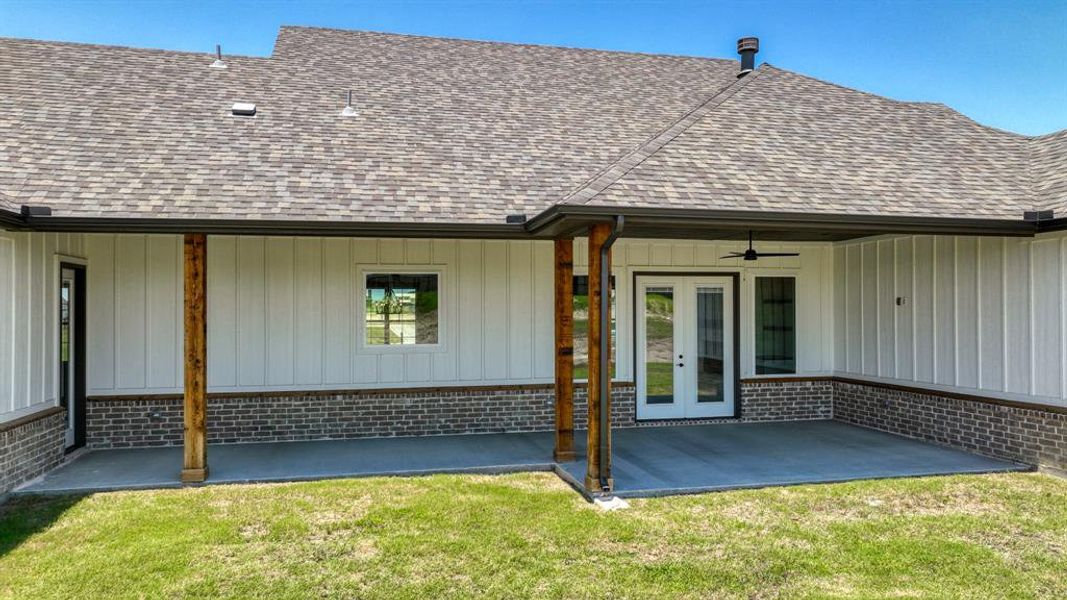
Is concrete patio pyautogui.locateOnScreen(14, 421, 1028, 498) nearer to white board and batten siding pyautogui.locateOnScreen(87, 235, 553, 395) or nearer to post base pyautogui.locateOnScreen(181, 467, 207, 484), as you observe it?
post base pyautogui.locateOnScreen(181, 467, 207, 484)

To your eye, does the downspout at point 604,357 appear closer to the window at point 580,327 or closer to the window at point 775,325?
the window at point 580,327

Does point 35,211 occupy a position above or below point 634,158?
below

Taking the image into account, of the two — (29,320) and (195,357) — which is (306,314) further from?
(29,320)

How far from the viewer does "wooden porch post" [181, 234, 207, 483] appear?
21.4ft

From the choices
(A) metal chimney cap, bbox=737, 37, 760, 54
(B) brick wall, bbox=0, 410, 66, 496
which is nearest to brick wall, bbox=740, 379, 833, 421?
(A) metal chimney cap, bbox=737, 37, 760, 54

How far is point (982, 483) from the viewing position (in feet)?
22.4

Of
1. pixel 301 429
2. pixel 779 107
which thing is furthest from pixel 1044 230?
pixel 301 429

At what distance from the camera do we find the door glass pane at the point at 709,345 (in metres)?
10.1

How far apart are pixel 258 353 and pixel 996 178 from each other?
30.2ft

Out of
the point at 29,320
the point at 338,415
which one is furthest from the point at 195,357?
the point at 338,415

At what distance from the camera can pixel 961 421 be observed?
8.23 metres

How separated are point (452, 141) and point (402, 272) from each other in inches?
72.4

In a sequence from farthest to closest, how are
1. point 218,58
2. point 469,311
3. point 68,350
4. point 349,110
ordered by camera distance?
point 218,58 → point 349,110 → point 469,311 → point 68,350

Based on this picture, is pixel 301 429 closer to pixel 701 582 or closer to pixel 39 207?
pixel 39 207
